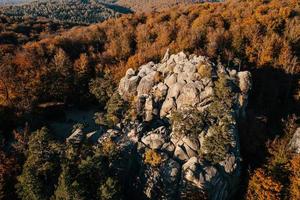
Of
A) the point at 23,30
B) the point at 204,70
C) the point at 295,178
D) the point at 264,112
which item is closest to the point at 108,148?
the point at 204,70

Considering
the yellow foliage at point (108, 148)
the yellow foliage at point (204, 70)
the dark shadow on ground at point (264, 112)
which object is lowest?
the dark shadow on ground at point (264, 112)

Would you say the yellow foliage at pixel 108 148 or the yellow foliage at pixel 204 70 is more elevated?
the yellow foliage at pixel 204 70

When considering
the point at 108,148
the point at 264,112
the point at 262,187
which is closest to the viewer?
the point at 108,148

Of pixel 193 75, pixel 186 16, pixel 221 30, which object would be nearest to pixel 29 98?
pixel 193 75

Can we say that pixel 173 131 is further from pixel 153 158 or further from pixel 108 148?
pixel 108 148

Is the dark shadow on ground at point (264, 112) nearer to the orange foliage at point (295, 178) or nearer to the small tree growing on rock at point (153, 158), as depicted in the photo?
the orange foliage at point (295, 178)

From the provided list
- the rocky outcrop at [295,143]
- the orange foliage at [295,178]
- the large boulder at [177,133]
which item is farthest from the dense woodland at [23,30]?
the orange foliage at [295,178]

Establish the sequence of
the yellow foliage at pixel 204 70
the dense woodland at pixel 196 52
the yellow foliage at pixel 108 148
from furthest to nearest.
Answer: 1. the yellow foliage at pixel 204 70
2. the dense woodland at pixel 196 52
3. the yellow foliage at pixel 108 148
